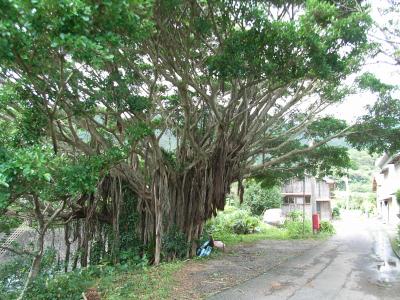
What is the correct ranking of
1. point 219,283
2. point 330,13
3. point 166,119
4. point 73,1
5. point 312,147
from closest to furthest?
1. point 73,1
2. point 330,13
3. point 219,283
4. point 166,119
5. point 312,147

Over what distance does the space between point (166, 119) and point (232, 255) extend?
15.7ft

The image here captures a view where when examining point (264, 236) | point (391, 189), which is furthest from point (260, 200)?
point (264, 236)

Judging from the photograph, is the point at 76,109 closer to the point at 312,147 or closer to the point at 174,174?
the point at 174,174

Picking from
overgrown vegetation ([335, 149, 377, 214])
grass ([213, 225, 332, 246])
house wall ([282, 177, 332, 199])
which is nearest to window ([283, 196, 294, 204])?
house wall ([282, 177, 332, 199])


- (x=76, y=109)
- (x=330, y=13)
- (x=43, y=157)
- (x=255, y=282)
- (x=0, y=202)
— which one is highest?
(x=330, y=13)

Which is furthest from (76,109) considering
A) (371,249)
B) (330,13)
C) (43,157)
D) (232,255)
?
(371,249)

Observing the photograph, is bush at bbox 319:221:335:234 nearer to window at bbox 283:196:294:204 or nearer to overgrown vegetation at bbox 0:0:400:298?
overgrown vegetation at bbox 0:0:400:298

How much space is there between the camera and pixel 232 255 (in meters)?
12.9

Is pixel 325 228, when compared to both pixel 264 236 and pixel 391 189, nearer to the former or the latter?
pixel 264 236

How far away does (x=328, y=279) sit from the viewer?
9367 millimetres

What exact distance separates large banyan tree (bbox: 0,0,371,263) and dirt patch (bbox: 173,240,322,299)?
139 centimetres

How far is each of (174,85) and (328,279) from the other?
563 centimetres

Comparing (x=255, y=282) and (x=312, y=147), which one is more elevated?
(x=312, y=147)

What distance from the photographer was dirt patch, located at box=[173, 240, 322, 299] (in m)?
→ 8.27
